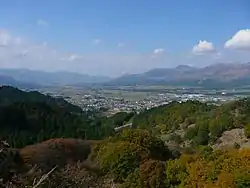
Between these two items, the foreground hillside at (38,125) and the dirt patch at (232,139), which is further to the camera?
the foreground hillside at (38,125)

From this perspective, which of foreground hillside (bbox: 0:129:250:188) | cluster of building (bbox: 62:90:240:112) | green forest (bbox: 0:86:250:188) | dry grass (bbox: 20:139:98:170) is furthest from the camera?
cluster of building (bbox: 62:90:240:112)

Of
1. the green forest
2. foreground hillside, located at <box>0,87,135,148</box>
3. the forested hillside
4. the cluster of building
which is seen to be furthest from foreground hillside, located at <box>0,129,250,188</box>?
the cluster of building

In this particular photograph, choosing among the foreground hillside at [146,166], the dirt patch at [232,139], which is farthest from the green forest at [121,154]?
the dirt patch at [232,139]

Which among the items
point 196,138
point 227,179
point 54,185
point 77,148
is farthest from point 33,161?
point 196,138

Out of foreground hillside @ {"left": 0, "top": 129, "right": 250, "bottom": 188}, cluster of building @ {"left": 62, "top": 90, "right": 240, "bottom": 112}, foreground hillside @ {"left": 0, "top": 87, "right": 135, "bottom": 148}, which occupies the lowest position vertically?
cluster of building @ {"left": 62, "top": 90, "right": 240, "bottom": 112}

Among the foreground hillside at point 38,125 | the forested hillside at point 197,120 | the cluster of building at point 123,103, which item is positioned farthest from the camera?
the cluster of building at point 123,103

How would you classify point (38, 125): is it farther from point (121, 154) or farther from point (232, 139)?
point (121, 154)

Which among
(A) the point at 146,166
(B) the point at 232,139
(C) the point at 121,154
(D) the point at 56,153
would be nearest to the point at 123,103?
(B) the point at 232,139

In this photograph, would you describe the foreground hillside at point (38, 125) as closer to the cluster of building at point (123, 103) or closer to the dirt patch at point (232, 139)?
the dirt patch at point (232, 139)

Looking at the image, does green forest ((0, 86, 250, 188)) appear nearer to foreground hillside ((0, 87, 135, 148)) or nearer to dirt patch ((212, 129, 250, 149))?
foreground hillside ((0, 87, 135, 148))
